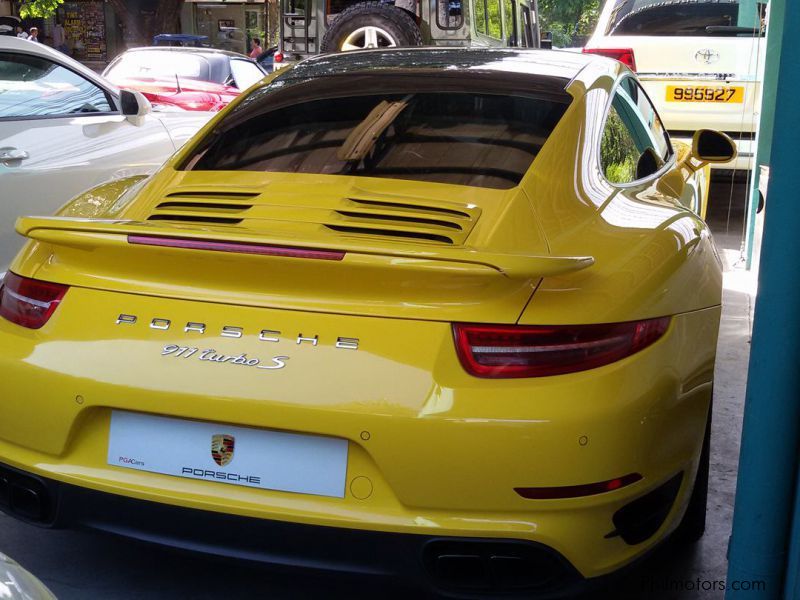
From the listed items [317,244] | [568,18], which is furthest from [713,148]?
[568,18]

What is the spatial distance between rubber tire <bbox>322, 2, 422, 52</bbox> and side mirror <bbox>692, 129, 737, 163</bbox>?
355 inches

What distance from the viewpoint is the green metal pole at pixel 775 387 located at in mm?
2203

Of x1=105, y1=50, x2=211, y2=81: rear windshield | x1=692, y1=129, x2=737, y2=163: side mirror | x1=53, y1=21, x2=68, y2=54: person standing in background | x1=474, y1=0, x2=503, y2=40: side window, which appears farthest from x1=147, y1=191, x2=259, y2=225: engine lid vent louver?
x1=53, y1=21, x2=68, y2=54: person standing in background

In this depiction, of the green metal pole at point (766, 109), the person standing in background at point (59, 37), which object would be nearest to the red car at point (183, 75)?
the green metal pole at point (766, 109)

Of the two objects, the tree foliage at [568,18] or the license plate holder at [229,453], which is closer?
the license plate holder at [229,453]

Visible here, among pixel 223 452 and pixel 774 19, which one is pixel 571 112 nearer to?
pixel 223 452

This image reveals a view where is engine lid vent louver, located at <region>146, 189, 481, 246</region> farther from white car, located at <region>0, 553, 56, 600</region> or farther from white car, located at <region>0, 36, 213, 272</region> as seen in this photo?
white car, located at <region>0, 36, 213, 272</region>

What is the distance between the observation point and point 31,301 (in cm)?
268

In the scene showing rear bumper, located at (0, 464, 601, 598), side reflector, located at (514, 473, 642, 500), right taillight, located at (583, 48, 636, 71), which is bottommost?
rear bumper, located at (0, 464, 601, 598)

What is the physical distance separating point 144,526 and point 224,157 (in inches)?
48.2

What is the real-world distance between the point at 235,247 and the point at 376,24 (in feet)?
35.8

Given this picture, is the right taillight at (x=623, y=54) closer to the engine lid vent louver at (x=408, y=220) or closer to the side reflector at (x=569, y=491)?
the engine lid vent louver at (x=408, y=220)

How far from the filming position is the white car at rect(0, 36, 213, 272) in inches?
196

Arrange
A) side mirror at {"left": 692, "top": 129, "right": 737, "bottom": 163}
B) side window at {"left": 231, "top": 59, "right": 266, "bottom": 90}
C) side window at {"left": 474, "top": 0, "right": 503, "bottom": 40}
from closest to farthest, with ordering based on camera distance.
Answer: side mirror at {"left": 692, "top": 129, "right": 737, "bottom": 163} → side window at {"left": 231, "top": 59, "right": 266, "bottom": 90} → side window at {"left": 474, "top": 0, "right": 503, "bottom": 40}
